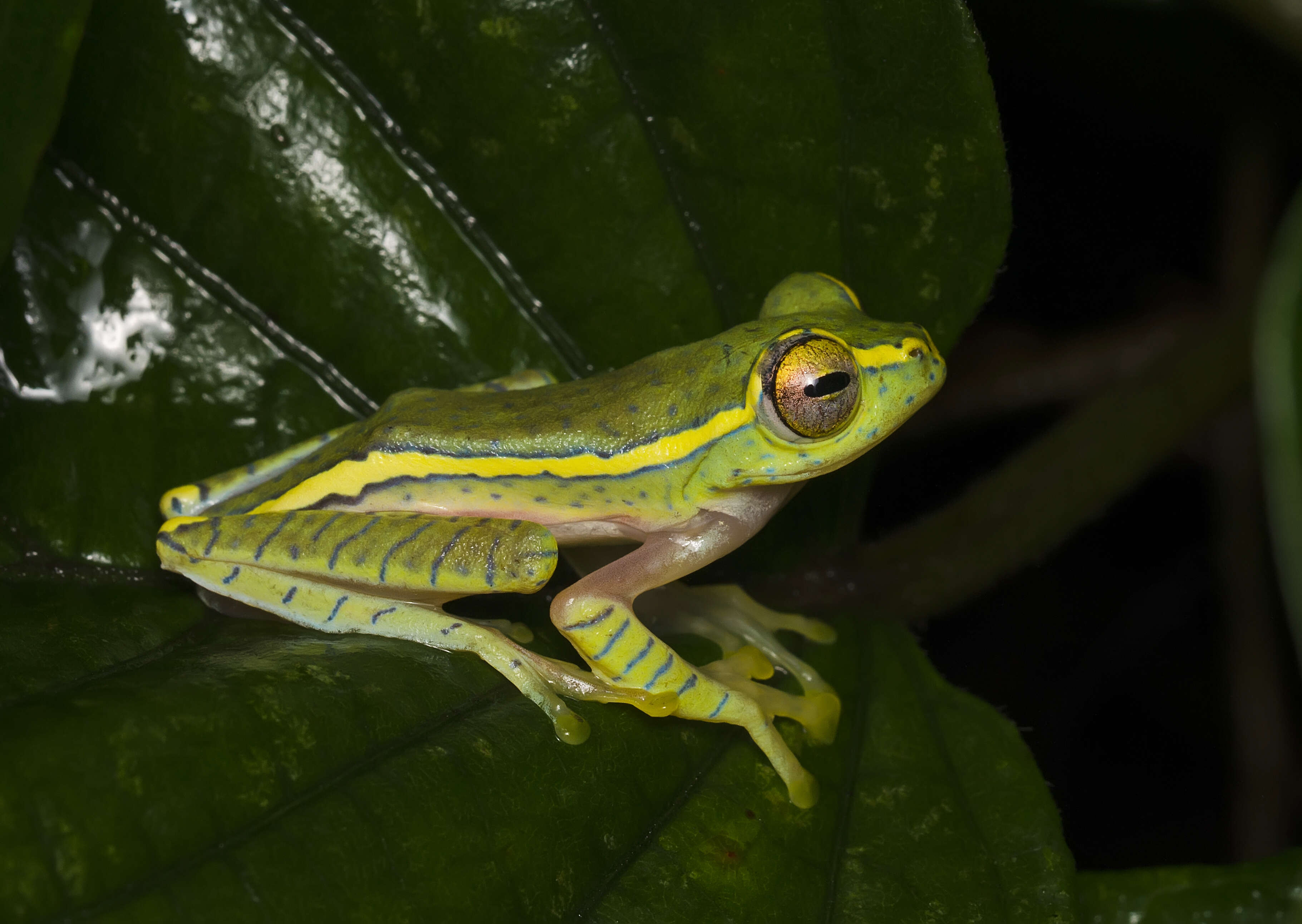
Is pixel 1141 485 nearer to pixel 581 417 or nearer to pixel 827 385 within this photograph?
pixel 827 385

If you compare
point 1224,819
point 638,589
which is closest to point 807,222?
point 638,589

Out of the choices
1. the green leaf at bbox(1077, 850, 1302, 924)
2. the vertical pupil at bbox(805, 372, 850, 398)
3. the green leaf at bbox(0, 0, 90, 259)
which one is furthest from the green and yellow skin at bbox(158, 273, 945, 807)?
the green leaf at bbox(0, 0, 90, 259)

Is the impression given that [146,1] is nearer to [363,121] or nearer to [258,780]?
[363,121]

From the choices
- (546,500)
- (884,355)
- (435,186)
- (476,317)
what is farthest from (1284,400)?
(435,186)

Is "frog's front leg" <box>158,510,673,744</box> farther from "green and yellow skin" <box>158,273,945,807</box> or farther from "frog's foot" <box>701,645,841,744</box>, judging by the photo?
"frog's foot" <box>701,645,841,744</box>

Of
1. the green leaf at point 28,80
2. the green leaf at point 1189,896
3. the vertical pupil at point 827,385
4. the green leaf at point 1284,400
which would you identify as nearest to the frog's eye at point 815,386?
the vertical pupil at point 827,385

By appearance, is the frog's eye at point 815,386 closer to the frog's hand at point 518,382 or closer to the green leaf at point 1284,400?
the frog's hand at point 518,382

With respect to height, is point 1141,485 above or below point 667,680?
below
